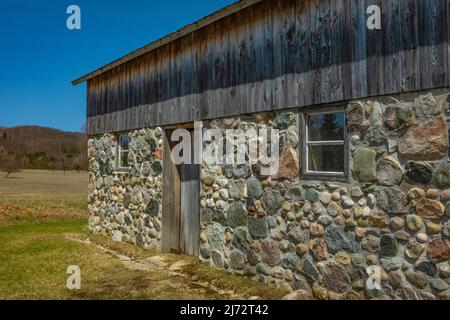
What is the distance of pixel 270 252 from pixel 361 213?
5.66 ft

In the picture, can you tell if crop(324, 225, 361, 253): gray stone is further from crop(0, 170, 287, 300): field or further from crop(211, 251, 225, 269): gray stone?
crop(211, 251, 225, 269): gray stone

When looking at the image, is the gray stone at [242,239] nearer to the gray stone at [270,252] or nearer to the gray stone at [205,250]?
the gray stone at [270,252]

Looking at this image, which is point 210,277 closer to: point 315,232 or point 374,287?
point 315,232

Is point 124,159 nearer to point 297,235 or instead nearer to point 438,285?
point 297,235

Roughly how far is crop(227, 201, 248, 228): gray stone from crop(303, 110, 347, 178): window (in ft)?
4.67

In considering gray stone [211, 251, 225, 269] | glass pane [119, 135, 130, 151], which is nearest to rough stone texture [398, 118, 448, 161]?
gray stone [211, 251, 225, 269]

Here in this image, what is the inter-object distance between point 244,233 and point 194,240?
2148mm

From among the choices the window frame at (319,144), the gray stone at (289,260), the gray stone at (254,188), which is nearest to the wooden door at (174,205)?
the gray stone at (254,188)

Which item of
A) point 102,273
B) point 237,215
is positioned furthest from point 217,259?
point 102,273

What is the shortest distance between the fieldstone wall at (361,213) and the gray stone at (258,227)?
0.05 feet

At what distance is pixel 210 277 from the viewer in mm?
6949

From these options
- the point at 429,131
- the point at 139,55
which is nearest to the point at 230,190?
→ the point at 429,131

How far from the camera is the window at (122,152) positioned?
11.0m
